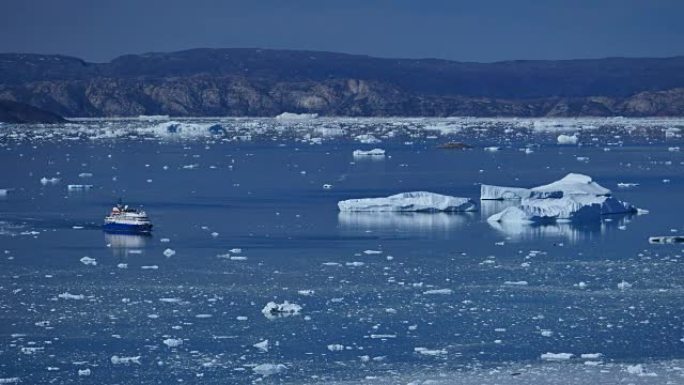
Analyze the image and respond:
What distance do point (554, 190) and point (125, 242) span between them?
960 centimetres

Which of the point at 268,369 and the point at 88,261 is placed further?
the point at 88,261

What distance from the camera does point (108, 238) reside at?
21266 mm

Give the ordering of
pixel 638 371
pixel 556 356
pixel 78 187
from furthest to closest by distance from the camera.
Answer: pixel 78 187
pixel 556 356
pixel 638 371

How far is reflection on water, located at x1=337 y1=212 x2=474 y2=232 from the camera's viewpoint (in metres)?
22.7

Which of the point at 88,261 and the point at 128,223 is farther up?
the point at 128,223

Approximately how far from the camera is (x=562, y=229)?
73.7 feet

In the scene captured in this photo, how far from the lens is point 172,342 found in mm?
12820

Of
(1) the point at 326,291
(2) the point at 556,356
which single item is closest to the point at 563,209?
(1) the point at 326,291

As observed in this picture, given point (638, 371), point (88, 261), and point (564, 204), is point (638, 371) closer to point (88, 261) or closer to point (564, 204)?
point (88, 261)

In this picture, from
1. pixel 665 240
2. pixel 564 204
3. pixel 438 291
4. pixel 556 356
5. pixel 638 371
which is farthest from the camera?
pixel 564 204

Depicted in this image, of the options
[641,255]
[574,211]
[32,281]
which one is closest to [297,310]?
[32,281]

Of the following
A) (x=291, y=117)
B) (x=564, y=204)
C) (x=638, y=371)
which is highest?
(x=564, y=204)

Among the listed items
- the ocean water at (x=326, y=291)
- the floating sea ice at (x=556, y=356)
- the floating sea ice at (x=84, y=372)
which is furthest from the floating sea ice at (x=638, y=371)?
the floating sea ice at (x=84, y=372)

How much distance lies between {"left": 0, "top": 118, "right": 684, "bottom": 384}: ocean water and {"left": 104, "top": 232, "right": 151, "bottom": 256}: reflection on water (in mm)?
70
